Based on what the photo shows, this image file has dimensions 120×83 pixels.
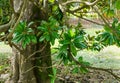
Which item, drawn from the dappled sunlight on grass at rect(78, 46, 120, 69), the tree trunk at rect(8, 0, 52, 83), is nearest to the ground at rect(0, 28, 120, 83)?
the dappled sunlight on grass at rect(78, 46, 120, 69)

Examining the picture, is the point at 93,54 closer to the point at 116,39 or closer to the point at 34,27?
the point at 34,27

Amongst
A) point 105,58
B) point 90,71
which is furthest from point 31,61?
point 105,58

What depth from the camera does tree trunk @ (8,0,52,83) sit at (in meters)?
2.24

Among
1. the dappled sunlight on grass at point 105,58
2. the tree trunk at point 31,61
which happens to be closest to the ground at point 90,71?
the dappled sunlight on grass at point 105,58

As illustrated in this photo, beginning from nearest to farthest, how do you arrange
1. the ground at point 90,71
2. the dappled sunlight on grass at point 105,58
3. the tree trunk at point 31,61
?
1. the tree trunk at point 31,61
2. the ground at point 90,71
3. the dappled sunlight on grass at point 105,58

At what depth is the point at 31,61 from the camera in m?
2.30

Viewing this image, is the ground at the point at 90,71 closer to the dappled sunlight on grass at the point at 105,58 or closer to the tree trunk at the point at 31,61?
the dappled sunlight on grass at the point at 105,58

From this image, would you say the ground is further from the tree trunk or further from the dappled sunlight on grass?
the tree trunk

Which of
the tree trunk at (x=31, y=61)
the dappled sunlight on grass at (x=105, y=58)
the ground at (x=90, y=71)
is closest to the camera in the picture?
the tree trunk at (x=31, y=61)

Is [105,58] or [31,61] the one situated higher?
[31,61]

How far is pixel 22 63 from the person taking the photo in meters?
2.23

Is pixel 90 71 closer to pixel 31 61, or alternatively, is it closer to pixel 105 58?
pixel 105 58

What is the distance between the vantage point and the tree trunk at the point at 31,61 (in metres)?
2.24

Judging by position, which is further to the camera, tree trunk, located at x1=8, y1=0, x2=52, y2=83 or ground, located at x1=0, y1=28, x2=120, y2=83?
ground, located at x1=0, y1=28, x2=120, y2=83
